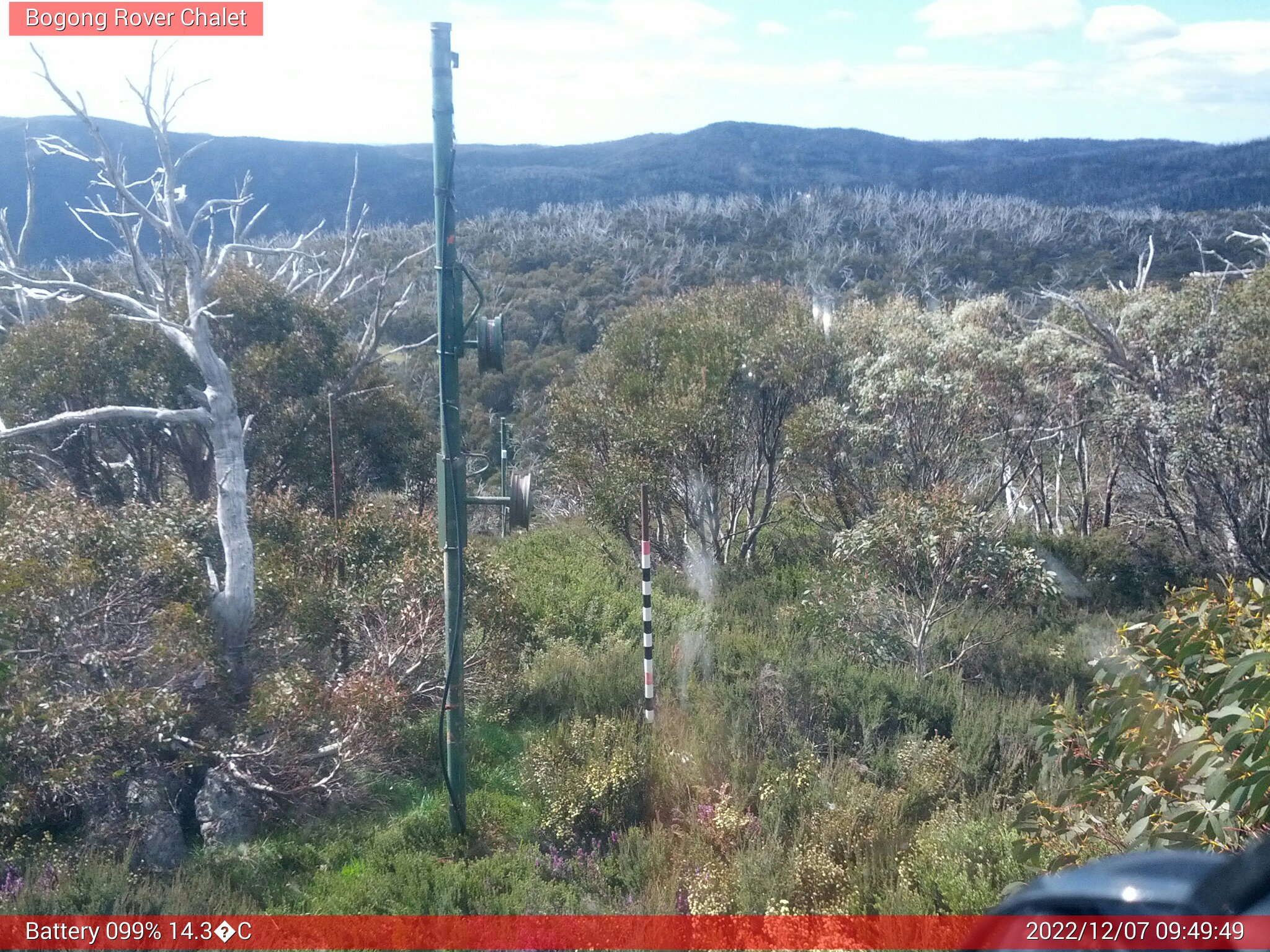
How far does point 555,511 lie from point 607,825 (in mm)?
11297

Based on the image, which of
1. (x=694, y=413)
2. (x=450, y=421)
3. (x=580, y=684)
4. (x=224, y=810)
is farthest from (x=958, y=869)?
(x=694, y=413)

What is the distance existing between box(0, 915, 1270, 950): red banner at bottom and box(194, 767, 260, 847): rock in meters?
0.93

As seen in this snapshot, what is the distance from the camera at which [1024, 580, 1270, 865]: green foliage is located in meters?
2.82

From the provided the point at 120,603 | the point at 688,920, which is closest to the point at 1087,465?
the point at 688,920

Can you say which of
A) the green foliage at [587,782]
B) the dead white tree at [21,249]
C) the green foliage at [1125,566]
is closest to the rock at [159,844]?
the green foliage at [587,782]

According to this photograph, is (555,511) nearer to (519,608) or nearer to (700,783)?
(519,608)

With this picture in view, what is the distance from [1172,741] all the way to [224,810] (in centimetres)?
464

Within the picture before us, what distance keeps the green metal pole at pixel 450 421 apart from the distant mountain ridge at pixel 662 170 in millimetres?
31719

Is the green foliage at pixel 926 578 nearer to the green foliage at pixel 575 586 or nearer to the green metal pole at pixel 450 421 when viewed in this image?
the green foliage at pixel 575 586

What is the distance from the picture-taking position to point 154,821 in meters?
5.07

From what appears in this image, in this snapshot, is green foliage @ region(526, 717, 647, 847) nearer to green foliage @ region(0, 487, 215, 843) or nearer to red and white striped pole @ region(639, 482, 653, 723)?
red and white striped pole @ region(639, 482, 653, 723)

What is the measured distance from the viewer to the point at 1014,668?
27.0ft

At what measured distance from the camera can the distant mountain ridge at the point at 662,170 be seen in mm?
37719

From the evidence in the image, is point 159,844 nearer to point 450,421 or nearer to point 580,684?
point 450,421
